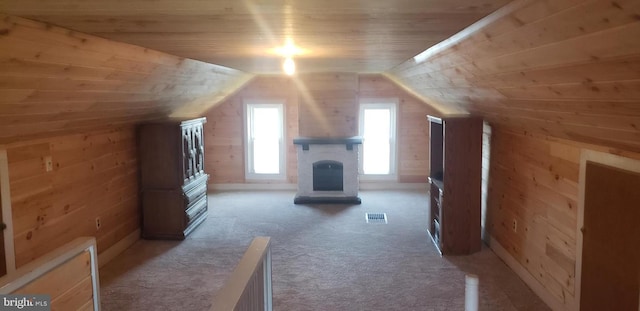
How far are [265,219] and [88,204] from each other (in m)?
2.45

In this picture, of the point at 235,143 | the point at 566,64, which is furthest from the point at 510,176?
the point at 235,143

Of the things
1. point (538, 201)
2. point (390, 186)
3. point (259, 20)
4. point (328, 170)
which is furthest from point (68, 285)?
point (390, 186)

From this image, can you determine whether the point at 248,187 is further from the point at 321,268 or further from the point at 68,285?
the point at 68,285

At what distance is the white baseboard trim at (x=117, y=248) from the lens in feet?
16.1

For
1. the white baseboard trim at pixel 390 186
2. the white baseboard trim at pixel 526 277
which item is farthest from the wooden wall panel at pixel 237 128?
the white baseboard trim at pixel 526 277

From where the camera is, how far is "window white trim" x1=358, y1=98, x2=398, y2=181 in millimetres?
8469

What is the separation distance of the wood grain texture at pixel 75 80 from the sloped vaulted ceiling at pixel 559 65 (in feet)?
7.18

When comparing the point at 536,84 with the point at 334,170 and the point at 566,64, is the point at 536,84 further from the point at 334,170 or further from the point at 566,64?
the point at 334,170

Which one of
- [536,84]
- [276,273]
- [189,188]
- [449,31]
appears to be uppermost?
[449,31]

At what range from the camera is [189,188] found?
5.91m

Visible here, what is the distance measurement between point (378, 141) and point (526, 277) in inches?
181

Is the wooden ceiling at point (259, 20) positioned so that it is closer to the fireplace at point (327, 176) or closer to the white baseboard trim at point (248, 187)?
the fireplace at point (327, 176)

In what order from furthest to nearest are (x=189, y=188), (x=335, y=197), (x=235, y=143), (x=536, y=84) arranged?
(x=235, y=143) → (x=335, y=197) → (x=189, y=188) → (x=536, y=84)

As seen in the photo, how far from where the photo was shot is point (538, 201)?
13.7ft
